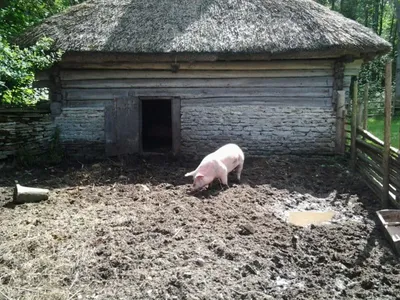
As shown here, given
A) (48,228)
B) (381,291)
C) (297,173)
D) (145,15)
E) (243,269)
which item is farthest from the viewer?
(145,15)

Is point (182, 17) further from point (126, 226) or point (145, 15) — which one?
point (126, 226)

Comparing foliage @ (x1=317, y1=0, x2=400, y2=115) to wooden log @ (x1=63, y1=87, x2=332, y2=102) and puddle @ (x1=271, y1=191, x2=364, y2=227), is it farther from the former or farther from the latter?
puddle @ (x1=271, y1=191, x2=364, y2=227)

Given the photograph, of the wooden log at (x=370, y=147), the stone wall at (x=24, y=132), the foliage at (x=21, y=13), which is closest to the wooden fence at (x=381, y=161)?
the wooden log at (x=370, y=147)

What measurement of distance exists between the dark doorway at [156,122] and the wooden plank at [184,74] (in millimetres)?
2845

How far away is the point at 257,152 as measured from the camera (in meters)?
8.48

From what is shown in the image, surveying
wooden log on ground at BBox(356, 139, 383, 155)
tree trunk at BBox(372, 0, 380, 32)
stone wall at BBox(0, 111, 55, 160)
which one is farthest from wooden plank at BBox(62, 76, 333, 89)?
tree trunk at BBox(372, 0, 380, 32)

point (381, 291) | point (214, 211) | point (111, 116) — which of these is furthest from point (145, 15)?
point (381, 291)

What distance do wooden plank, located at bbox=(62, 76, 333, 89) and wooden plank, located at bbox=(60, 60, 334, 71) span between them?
24cm

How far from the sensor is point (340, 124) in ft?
27.2

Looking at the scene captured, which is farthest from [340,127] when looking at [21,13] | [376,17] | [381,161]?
[376,17]

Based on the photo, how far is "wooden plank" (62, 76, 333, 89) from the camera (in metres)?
8.32

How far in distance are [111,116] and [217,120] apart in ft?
7.82

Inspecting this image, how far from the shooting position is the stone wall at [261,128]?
8.35 metres

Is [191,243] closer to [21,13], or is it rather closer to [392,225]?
[392,225]
